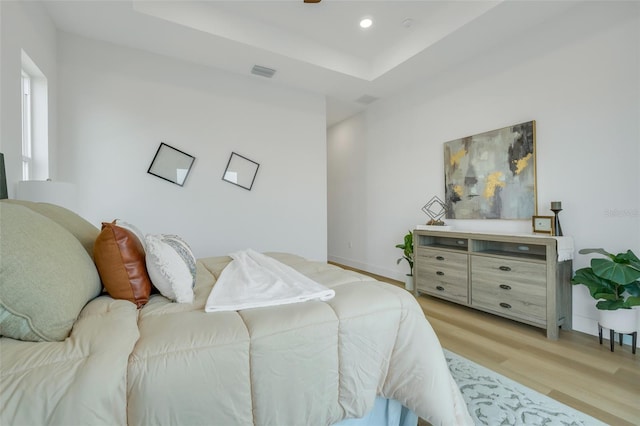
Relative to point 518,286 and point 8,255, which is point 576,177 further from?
point 8,255

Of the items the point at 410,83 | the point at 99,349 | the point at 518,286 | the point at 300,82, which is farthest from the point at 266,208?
the point at 99,349

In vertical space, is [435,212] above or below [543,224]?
above

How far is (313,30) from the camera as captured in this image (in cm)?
321

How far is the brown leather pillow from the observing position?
1.16m

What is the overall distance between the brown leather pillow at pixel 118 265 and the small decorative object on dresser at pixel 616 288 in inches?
111

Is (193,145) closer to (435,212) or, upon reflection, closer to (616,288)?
(435,212)

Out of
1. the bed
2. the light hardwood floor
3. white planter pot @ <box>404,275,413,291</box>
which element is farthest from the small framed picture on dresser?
the bed

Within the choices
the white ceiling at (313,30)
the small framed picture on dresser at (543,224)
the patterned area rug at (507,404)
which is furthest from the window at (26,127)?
the small framed picture on dresser at (543,224)

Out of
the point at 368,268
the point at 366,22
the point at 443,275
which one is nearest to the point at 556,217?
the point at 443,275

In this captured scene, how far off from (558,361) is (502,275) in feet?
2.62

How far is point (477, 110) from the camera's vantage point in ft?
10.8

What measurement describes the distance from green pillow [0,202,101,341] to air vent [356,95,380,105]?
4168 millimetres

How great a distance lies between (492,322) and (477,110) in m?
2.24

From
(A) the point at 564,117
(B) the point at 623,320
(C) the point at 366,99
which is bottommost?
(B) the point at 623,320
